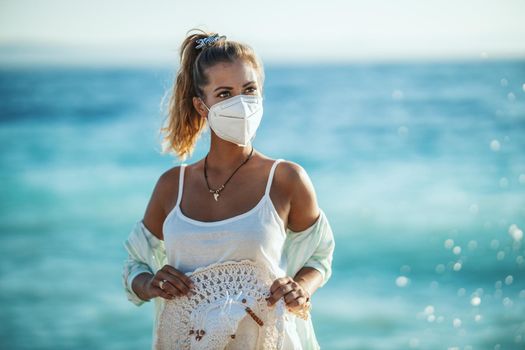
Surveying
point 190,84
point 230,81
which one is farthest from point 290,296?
point 190,84

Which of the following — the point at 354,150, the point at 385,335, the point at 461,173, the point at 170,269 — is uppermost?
the point at 354,150

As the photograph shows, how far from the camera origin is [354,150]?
Answer: 16.4m

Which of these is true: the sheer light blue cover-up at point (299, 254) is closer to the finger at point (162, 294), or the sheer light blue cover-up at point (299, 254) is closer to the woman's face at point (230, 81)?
the finger at point (162, 294)

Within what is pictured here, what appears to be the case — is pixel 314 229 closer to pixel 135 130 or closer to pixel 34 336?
pixel 34 336

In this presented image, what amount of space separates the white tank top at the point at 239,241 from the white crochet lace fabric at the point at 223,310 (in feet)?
0.10

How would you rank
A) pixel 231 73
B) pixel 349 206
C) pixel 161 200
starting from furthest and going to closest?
pixel 349 206 < pixel 161 200 < pixel 231 73

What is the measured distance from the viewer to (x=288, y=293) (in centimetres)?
261

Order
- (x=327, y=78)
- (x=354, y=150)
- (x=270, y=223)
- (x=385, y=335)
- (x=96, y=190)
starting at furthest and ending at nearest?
(x=327, y=78) < (x=354, y=150) < (x=96, y=190) < (x=385, y=335) < (x=270, y=223)

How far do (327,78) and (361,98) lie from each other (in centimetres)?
680

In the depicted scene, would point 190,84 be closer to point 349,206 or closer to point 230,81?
point 230,81

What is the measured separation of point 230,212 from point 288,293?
0.38m

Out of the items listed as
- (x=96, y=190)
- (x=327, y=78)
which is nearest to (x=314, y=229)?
(x=96, y=190)

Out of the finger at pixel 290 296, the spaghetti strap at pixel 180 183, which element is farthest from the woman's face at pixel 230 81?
the finger at pixel 290 296

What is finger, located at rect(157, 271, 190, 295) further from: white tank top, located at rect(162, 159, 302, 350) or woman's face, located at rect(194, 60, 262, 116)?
woman's face, located at rect(194, 60, 262, 116)
